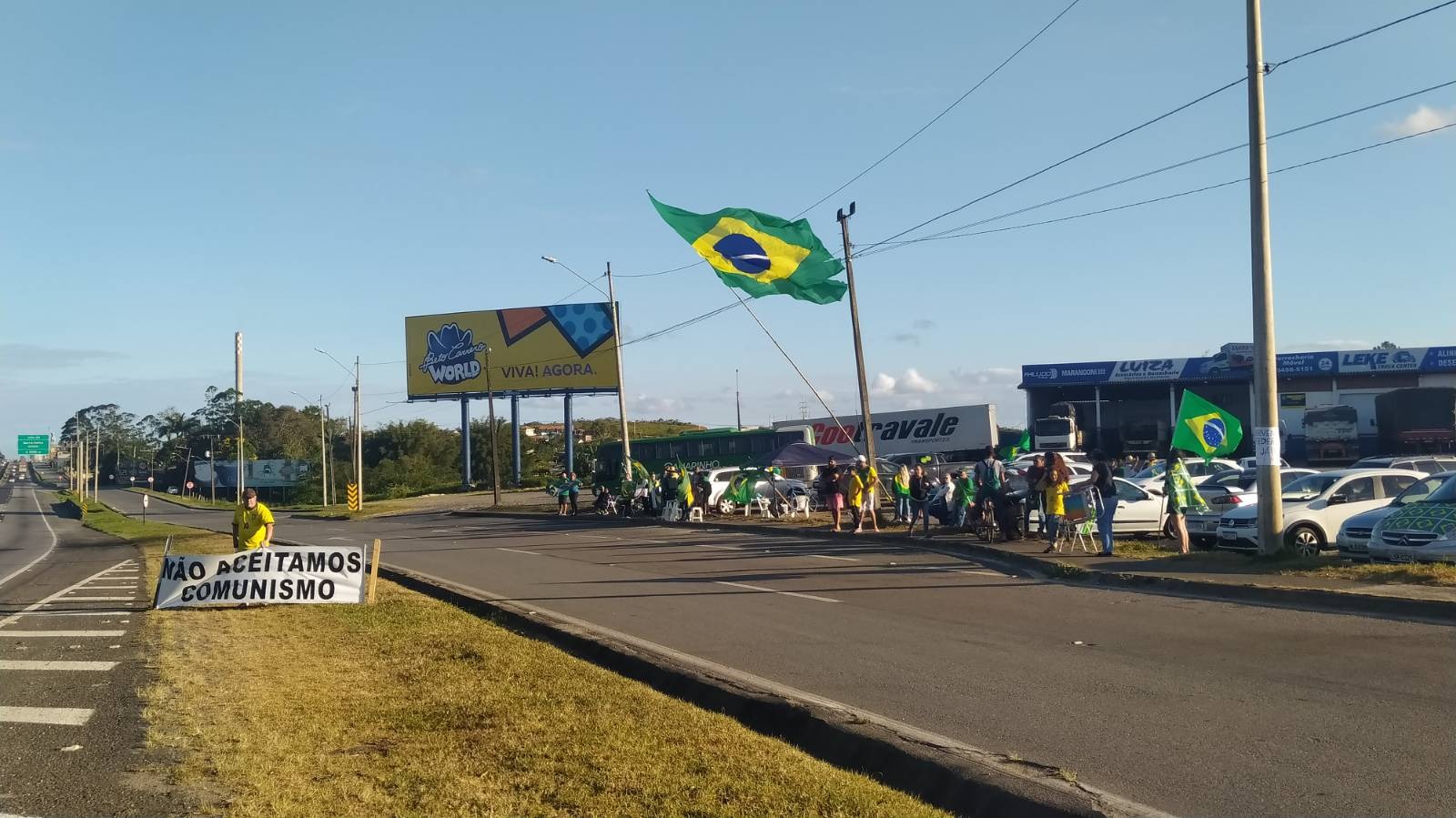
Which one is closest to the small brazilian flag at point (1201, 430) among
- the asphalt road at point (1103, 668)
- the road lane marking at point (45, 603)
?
the asphalt road at point (1103, 668)

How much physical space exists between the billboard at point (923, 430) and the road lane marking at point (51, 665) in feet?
135

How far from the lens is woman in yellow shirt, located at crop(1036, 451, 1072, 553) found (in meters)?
19.3

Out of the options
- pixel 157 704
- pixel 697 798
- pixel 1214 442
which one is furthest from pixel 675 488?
pixel 697 798

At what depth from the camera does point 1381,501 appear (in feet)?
59.2

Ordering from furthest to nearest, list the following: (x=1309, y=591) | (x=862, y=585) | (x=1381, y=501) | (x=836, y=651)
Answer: (x=1381, y=501)
(x=862, y=585)
(x=1309, y=591)
(x=836, y=651)

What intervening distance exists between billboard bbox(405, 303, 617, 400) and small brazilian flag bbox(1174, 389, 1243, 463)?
53535 mm

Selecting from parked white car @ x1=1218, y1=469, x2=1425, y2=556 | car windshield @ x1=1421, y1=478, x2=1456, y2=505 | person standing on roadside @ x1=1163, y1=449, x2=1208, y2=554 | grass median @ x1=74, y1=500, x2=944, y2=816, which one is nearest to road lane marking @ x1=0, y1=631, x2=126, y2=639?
grass median @ x1=74, y1=500, x2=944, y2=816

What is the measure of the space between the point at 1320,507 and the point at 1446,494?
101 inches

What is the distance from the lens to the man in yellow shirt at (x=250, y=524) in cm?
1591

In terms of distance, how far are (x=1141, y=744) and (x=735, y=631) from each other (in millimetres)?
5744

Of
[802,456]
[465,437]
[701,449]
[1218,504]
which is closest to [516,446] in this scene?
[465,437]

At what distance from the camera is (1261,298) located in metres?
16.0

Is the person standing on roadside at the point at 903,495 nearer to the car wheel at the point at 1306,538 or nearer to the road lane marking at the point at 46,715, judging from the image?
the car wheel at the point at 1306,538

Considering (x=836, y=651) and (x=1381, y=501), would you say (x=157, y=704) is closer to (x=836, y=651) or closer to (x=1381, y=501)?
(x=836, y=651)
